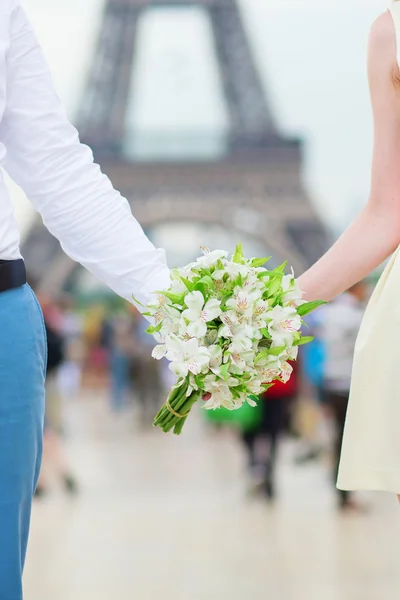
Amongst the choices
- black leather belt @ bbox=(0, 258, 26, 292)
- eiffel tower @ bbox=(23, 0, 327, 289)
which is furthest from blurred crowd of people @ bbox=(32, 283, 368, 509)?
eiffel tower @ bbox=(23, 0, 327, 289)

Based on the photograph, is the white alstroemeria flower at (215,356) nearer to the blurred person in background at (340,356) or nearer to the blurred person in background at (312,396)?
the blurred person in background at (340,356)

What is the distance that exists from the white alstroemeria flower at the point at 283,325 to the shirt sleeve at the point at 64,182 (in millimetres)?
263

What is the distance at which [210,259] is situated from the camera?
2.57m

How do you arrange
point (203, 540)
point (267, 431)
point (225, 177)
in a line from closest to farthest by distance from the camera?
point (203, 540) → point (267, 431) → point (225, 177)

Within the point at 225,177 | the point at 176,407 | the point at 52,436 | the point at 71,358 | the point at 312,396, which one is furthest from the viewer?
the point at 225,177

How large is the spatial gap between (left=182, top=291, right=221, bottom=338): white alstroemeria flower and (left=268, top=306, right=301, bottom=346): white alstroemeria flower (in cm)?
12

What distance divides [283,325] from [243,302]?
0.34 ft

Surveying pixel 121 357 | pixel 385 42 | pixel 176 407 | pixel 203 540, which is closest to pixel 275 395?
pixel 203 540

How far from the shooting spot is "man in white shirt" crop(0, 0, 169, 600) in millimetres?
2227

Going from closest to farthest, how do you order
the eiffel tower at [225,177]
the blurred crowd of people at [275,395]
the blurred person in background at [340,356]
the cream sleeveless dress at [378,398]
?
the cream sleeveless dress at [378,398], the blurred person in background at [340,356], the blurred crowd of people at [275,395], the eiffel tower at [225,177]

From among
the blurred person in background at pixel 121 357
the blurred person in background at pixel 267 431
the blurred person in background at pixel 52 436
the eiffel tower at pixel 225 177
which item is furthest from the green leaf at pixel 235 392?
the eiffel tower at pixel 225 177

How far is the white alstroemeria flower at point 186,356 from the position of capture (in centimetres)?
247

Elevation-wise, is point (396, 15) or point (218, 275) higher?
point (396, 15)

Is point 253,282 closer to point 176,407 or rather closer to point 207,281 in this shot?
point 207,281
